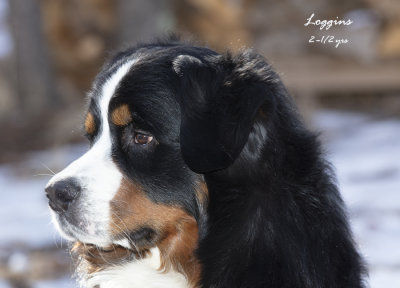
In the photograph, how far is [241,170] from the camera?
3277mm

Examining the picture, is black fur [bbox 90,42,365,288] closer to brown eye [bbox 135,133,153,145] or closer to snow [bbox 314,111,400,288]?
brown eye [bbox 135,133,153,145]

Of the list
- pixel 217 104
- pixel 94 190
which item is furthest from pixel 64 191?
pixel 217 104

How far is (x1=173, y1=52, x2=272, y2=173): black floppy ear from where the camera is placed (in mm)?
3127

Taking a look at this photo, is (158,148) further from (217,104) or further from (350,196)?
(350,196)

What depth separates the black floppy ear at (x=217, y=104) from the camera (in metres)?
3.13

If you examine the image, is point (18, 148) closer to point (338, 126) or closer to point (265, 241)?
point (338, 126)

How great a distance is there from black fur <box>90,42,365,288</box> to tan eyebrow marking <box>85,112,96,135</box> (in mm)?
214

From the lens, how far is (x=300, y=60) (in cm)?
1112

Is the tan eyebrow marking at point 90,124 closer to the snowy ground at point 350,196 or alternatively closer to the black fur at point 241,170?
the black fur at point 241,170

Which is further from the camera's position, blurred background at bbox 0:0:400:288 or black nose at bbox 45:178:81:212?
blurred background at bbox 0:0:400:288

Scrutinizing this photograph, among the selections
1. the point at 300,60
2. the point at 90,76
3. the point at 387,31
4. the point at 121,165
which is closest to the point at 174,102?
the point at 121,165

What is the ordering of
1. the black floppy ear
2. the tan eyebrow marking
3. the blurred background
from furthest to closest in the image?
the blurred background → the tan eyebrow marking → the black floppy ear

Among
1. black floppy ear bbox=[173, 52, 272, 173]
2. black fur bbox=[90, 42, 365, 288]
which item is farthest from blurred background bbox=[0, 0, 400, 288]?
black floppy ear bbox=[173, 52, 272, 173]

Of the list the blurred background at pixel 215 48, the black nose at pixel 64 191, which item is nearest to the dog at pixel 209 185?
the black nose at pixel 64 191
